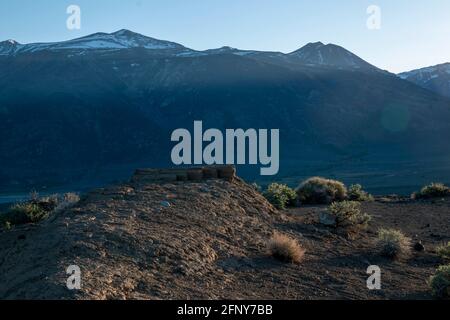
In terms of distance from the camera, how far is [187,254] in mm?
9992

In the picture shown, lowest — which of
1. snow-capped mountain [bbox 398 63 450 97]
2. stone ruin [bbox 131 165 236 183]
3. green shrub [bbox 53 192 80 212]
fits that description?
green shrub [bbox 53 192 80 212]

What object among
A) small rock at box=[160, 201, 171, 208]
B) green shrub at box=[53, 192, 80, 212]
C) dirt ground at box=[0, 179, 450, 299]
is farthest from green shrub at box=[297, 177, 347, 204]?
small rock at box=[160, 201, 171, 208]

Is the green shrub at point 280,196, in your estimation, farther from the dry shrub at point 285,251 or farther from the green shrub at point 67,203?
the dry shrub at point 285,251

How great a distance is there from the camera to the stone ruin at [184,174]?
1568 centimetres

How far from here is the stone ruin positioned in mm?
15680

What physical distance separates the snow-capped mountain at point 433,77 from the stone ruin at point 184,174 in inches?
5936

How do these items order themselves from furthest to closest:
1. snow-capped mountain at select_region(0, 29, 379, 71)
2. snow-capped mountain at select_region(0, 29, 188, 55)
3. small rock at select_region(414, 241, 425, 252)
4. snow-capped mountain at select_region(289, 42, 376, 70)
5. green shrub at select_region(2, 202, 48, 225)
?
snow-capped mountain at select_region(289, 42, 376, 70) < snow-capped mountain at select_region(0, 29, 188, 55) < snow-capped mountain at select_region(0, 29, 379, 71) < green shrub at select_region(2, 202, 48, 225) < small rock at select_region(414, 241, 425, 252)

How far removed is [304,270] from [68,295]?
16.0 ft

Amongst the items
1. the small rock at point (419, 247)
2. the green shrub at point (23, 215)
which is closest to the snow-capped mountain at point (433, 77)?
the small rock at point (419, 247)

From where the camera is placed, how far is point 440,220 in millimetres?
19406

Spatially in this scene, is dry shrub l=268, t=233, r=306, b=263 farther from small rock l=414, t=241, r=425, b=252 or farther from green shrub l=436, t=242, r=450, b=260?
small rock l=414, t=241, r=425, b=252

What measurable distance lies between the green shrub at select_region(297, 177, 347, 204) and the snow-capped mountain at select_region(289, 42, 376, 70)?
11851cm
